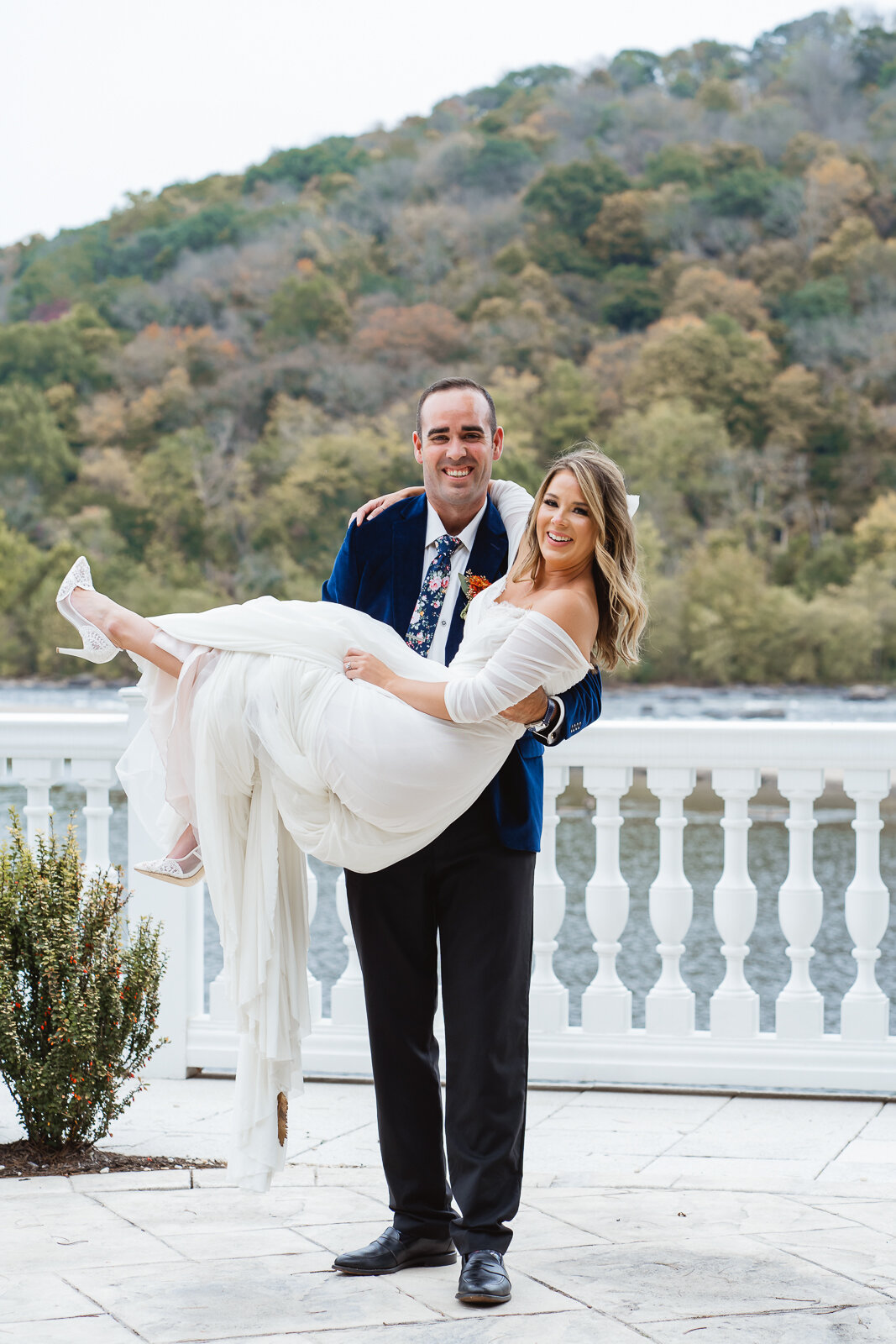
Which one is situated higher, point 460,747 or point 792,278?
point 792,278

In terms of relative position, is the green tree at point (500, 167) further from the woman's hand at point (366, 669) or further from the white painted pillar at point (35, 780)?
the woman's hand at point (366, 669)

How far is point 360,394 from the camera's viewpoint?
63219mm

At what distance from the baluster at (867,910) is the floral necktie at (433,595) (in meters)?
1.41

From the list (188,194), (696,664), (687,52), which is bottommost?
(696,664)

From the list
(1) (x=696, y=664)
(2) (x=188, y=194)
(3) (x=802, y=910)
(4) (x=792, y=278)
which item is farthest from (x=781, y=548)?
(3) (x=802, y=910)

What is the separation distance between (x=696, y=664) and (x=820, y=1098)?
1936 inches

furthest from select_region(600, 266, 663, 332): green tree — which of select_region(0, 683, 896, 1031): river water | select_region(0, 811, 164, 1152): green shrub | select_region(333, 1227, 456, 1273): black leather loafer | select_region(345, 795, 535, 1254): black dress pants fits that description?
select_region(333, 1227, 456, 1273): black leather loafer

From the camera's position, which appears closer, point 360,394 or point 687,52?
point 360,394

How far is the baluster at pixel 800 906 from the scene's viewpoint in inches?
135

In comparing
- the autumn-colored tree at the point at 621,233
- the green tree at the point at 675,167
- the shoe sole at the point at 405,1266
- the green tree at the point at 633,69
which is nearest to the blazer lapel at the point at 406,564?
the shoe sole at the point at 405,1266

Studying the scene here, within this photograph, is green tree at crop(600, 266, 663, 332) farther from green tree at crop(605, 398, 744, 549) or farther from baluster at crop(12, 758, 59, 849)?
baluster at crop(12, 758, 59, 849)

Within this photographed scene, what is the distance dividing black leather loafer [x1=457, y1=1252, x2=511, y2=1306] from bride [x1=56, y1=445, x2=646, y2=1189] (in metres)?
0.39

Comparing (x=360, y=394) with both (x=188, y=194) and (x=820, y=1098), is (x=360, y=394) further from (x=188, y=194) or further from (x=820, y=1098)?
(x=820, y=1098)

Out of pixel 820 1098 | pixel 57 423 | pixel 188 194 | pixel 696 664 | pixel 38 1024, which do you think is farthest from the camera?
pixel 188 194
